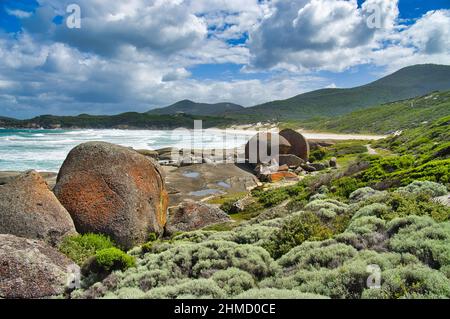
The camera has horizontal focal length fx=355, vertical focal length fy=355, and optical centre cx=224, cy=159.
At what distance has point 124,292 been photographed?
337 inches

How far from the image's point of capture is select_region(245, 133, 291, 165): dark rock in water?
44750mm

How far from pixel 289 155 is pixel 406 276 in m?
38.3

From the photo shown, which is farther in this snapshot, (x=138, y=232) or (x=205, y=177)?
(x=205, y=177)

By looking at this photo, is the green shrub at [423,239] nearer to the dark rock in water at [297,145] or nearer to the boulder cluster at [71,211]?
the boulder cluster at [71,211]

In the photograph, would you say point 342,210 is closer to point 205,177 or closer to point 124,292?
point 124,292

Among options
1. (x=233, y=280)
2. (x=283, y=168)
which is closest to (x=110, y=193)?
(x=233, y=280)

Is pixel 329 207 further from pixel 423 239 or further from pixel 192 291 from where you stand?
pixel 192 291

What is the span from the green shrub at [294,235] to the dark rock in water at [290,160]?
32379 millimetres

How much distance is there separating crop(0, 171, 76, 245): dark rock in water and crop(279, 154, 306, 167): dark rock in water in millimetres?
33809

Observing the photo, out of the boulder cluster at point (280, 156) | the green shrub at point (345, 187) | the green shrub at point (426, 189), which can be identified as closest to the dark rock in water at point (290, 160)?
the boulder cluster at point (280, 156)

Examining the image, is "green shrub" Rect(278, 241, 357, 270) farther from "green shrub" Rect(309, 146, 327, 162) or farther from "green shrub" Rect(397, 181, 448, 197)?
"green shrub" Rect(309, 146, 327, 162)

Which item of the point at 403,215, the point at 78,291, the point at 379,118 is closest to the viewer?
the point at 78,291

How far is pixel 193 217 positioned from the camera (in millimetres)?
19141
